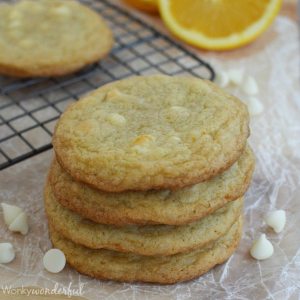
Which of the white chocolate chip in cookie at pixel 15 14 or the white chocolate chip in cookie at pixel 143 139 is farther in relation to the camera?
the white chocolate chip in cookie at pixel 15 14

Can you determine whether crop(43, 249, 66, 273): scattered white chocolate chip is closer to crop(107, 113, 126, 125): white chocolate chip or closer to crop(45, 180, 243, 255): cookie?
crop(45, 180, 243, 255): cookie

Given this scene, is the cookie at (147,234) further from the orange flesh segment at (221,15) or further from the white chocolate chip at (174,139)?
the orange flesh segment at (221,15)

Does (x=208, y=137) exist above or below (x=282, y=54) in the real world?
above

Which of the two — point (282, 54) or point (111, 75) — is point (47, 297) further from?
point (282, 54)

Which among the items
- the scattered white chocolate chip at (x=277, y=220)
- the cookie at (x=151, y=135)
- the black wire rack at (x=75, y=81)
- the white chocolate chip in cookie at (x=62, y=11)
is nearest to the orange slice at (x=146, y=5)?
the black wire rack at (x=75, y=81)

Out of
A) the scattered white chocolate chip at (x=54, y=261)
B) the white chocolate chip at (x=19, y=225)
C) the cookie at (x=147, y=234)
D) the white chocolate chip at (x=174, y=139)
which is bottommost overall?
the white chocolate chip at (x=19, y=225)

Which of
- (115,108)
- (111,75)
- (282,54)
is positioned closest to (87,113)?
(115,108)

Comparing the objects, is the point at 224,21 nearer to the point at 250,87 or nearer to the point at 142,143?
the point at 250,87
